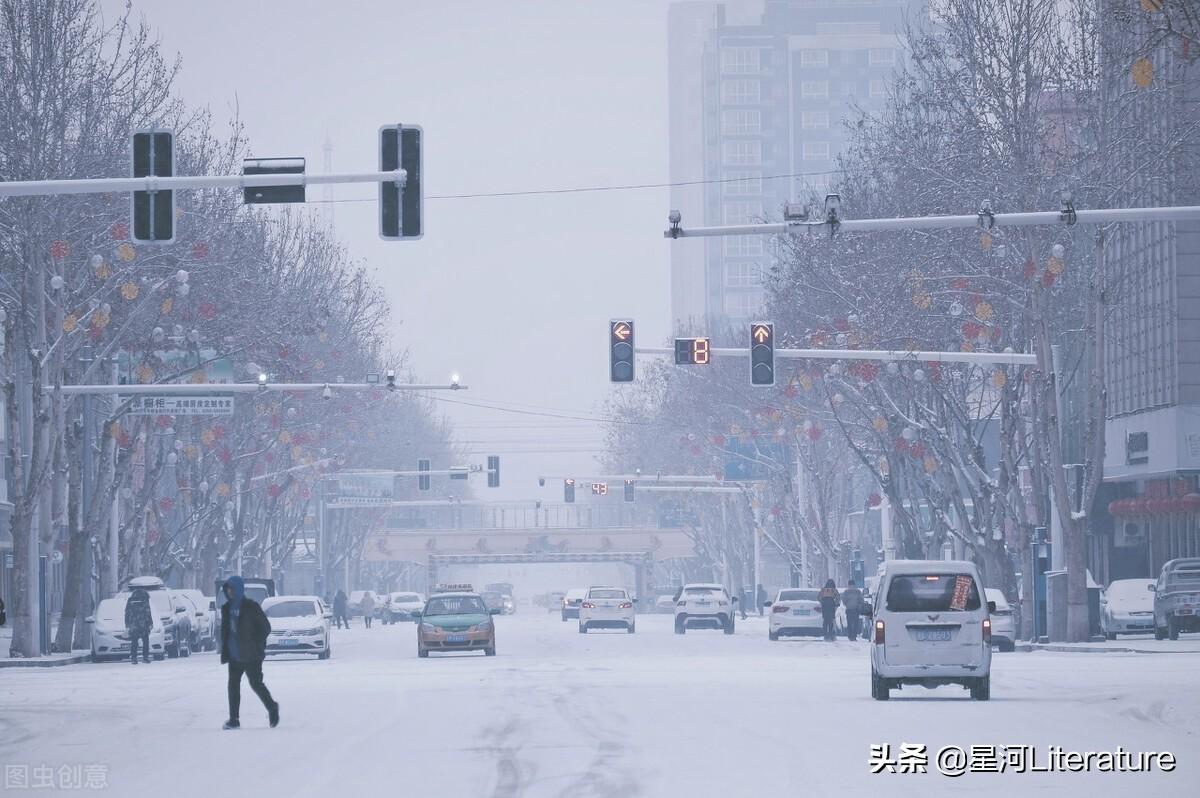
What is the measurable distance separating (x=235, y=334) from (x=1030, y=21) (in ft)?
67.6

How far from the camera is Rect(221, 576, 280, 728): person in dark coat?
906 inches

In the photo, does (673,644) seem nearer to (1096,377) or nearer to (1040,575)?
(1040,575)

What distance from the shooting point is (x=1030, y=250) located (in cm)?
4769

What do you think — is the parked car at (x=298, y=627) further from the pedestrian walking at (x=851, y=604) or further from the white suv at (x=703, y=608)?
the white suv at (x=703, y=608)

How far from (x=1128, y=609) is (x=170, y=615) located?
81.7ft

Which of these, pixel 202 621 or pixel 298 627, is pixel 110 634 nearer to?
pixel 298 627

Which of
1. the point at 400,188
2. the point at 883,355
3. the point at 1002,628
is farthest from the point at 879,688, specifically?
the point at 1002,628

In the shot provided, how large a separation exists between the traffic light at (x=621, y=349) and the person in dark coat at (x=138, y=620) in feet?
50.9

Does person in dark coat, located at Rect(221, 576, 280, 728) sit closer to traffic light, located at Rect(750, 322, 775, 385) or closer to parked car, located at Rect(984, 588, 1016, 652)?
traffic light, located at Rect(750, 322, 775, 385)

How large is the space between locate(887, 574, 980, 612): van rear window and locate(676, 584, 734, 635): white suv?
39499 mm

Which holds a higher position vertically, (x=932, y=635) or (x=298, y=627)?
(x=932, y=635)

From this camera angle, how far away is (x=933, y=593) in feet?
89.5

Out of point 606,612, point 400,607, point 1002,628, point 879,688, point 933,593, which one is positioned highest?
point 933,593

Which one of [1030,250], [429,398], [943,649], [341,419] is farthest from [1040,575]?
[429,398]
